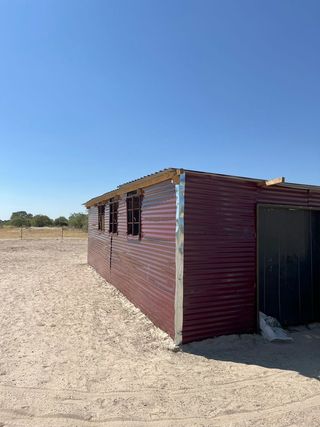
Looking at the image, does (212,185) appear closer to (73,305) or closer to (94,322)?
(94,322)

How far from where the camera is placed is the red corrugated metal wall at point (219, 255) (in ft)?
19.5

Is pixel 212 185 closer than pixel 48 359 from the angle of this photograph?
No

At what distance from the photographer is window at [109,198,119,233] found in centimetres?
1079

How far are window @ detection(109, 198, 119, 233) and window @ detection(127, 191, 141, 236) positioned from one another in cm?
Answer: 144

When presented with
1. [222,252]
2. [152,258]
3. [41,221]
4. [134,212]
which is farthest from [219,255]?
[41,221]

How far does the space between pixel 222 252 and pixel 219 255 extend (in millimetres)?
88

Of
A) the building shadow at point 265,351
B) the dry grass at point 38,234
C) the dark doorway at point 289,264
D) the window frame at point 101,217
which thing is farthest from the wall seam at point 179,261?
the dry grass at point 38,234

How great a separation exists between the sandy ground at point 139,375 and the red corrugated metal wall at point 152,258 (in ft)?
1.37

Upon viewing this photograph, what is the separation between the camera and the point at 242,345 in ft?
19.6

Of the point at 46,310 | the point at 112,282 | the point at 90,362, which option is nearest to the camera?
the point at 90,362

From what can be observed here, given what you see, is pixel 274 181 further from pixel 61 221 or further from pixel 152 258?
pixel 61 221

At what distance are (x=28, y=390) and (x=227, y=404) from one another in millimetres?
2408

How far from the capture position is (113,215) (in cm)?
1121

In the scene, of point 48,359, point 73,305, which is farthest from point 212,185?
point 73,305
